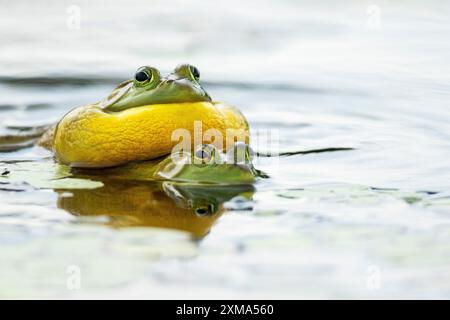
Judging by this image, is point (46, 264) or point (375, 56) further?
point (375, 56)

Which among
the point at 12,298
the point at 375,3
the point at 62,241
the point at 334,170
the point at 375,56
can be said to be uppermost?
the point at 375,3

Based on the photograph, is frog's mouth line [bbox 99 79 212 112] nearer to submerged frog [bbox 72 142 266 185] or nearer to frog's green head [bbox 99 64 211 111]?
frog's green head [bbox 99 64 211 111]

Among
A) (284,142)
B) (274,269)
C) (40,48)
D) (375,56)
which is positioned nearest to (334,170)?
(284,142)

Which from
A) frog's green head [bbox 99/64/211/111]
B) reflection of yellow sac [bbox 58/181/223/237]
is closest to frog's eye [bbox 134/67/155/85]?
frog's green head [bbox 99/64/211/111]

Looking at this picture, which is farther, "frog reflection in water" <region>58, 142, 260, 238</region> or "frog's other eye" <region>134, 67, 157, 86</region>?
"frog's other eye" <region>134, 67, 157, 86</region>

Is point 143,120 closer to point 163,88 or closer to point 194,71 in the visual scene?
point 163,88

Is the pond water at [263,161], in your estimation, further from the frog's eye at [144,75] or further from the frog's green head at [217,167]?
the frog's eye at [144,75]

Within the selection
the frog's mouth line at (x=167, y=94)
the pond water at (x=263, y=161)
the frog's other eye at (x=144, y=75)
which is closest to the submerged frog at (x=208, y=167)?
the pond water at (x=263, y=161)

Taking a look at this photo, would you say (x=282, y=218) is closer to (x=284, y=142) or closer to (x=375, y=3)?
(x=284, y=142)
